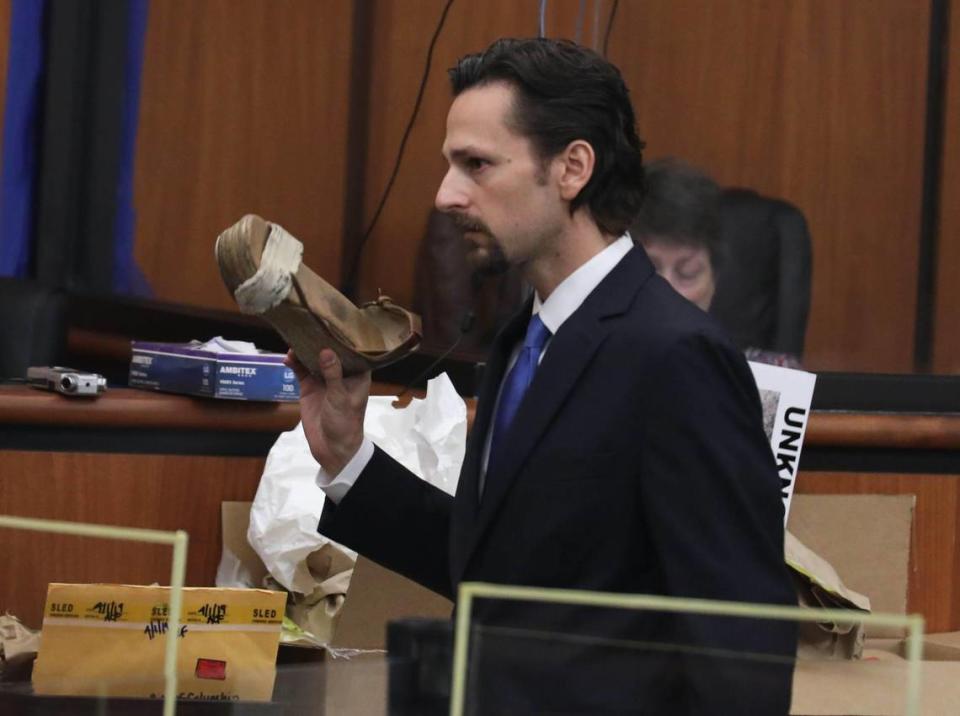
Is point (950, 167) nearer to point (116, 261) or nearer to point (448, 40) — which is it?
point (448, 40)

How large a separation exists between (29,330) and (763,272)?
1.66 metres

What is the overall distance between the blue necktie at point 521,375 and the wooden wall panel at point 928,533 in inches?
48.8

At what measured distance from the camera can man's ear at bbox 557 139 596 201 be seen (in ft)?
5.33

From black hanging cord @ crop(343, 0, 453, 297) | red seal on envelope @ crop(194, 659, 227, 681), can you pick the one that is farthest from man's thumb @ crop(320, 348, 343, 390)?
black hanging cord @ crop(343, 0, 453, 297)

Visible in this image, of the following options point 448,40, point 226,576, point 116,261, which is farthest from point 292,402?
point 116,261

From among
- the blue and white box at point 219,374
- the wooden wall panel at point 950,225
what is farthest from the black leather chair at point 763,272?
the blue and white box at point 219,374

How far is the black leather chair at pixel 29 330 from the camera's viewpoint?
12.1ft

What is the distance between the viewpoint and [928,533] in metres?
2.80

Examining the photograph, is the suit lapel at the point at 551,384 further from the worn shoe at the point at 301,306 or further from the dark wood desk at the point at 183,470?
the dark wood desk at the point at 183,470

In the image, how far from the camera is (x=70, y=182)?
4.90m

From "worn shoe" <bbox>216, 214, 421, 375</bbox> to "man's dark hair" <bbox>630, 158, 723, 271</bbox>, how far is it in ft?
4.19

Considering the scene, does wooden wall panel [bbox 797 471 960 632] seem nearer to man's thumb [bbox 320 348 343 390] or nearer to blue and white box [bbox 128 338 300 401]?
blue and white box [bbox 128 338 300 401]

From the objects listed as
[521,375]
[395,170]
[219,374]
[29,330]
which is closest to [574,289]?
[521,375]

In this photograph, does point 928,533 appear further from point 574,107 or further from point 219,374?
point 574,107
